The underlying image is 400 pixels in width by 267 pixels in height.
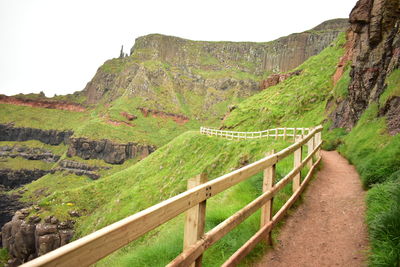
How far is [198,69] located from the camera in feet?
591

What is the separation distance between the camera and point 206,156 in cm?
3075

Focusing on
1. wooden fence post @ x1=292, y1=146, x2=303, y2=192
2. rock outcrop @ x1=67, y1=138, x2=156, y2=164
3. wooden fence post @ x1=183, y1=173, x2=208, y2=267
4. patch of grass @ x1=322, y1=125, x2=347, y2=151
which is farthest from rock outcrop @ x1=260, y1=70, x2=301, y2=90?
rock outcrop @ x1=67, y1=138, x2=156, y2=164

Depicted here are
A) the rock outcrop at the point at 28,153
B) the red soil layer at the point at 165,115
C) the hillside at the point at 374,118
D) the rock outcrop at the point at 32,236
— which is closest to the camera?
the hillside at the point at 374,118

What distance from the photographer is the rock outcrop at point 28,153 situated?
473ft

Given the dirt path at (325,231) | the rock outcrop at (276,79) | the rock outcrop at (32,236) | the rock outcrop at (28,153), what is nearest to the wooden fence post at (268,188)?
the dirt path at (325,231)

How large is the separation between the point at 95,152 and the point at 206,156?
104686 mm

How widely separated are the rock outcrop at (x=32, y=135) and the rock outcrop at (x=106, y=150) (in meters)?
43.5

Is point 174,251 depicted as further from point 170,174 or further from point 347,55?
point 347,55

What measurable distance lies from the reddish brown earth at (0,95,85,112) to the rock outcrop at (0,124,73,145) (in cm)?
2656

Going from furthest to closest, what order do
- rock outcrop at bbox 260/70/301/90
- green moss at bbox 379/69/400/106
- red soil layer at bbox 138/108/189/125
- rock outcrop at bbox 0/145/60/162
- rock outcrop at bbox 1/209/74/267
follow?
red soil layer at bbox 138/108/189/125
rock outcrop at bbox 0/145/60/162
rock outcrop at bbox 260/70/301/90
rock outcrop at bbox 1/209/74/267
green moss at bbox 379/69/400/106

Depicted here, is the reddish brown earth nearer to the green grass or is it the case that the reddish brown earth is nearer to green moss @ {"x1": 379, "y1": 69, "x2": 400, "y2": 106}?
the green grass

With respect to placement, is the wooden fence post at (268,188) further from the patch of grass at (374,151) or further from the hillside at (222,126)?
the patch of grass at (374,151)

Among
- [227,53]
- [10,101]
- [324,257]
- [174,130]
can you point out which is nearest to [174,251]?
[324,257]

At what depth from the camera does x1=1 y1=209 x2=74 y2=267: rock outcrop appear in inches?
1437
